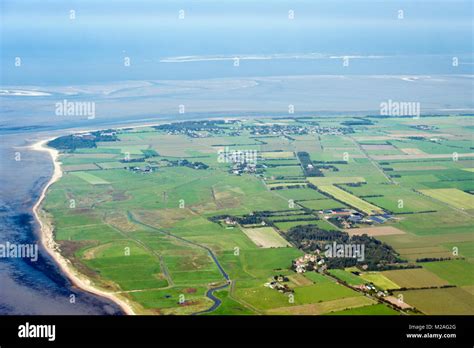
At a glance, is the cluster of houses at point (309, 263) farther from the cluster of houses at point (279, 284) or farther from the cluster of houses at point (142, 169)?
the cluster of houses at point (142, 169)

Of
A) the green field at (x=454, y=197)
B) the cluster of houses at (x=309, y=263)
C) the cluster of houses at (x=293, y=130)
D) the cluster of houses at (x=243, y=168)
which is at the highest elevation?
the cluster of houses at (x=293, y=130)

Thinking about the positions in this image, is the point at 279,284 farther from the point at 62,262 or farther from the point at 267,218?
the point at 267,218

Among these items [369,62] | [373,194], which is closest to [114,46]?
[369,62]

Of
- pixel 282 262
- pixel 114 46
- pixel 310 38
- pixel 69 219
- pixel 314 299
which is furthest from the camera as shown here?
pixel 310 38

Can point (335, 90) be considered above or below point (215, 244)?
above

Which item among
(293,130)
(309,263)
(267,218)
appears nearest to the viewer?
(309,263)

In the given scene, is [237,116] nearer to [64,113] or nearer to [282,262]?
[64,113]

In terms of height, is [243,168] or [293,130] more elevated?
[293,130]

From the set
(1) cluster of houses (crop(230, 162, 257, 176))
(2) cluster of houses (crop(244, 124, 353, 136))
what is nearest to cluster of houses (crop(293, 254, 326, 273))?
(1) cluster of houses (crop(230, 162, 257, 176))

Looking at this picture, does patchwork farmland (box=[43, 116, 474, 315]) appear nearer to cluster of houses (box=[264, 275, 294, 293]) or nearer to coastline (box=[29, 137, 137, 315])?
cluster of houses (box=[264, 275, 294, 293])

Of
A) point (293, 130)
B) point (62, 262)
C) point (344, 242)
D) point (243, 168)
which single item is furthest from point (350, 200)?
point (293, 130)

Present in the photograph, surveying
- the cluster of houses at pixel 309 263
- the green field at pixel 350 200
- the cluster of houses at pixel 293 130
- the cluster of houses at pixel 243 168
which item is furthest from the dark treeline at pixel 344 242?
the cluster of houses at pixel 293 130
